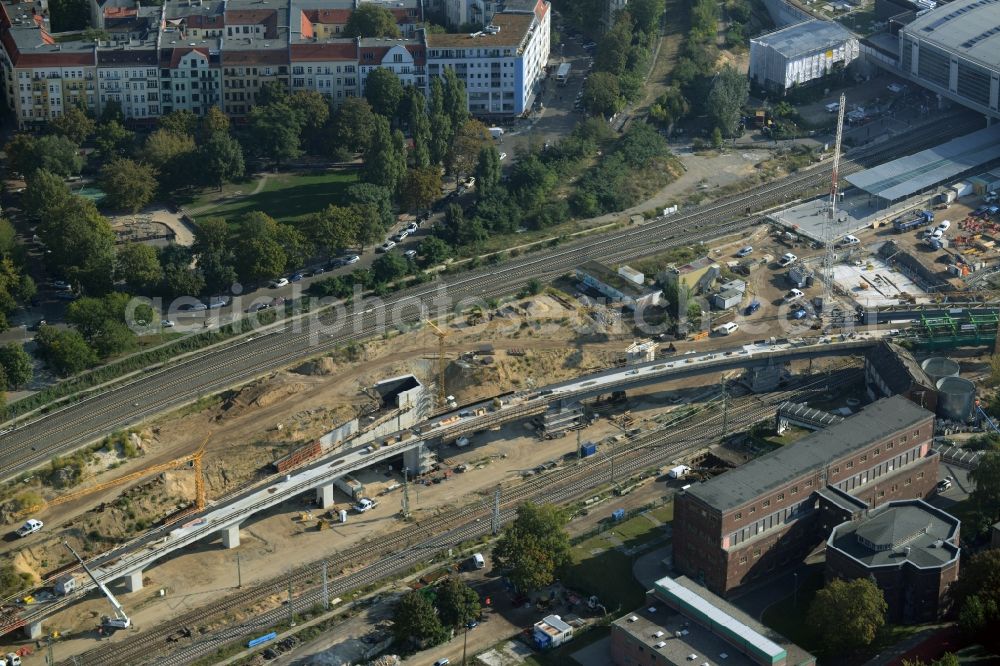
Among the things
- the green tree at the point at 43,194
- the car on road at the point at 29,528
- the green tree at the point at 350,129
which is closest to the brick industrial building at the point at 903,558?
the car on road at the point at 29,528

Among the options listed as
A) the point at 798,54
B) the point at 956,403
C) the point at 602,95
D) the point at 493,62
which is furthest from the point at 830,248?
the point at 493,62

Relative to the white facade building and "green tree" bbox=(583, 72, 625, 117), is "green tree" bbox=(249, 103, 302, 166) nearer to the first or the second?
"green tree" bbox=(583, 72, 625, 117)

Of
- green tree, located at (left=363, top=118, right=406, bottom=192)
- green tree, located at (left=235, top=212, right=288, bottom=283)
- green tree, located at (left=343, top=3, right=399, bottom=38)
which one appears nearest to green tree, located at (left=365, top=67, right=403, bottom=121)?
A: green tree, located at (left=363, top=118, right=406, bottom=192)

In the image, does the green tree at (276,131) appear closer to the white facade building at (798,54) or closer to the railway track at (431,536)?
the railway track at (431,536)

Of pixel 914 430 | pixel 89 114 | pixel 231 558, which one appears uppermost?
pixel 89 114

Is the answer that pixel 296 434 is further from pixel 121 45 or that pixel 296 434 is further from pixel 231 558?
pixel 121 45

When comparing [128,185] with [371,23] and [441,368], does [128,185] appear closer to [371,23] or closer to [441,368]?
[371,23]

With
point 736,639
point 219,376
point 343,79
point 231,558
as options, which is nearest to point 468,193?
point 343,79
